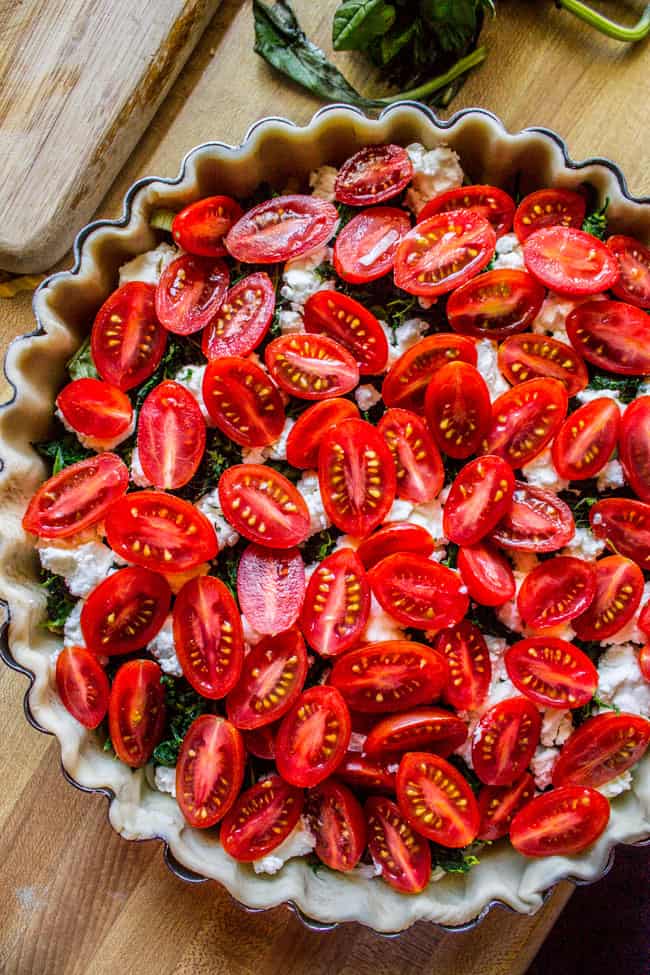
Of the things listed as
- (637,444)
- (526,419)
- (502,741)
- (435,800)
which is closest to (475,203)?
(526,419)

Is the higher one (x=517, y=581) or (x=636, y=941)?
(x=517, y=581)

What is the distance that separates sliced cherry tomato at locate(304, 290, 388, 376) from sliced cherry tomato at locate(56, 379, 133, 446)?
430mm

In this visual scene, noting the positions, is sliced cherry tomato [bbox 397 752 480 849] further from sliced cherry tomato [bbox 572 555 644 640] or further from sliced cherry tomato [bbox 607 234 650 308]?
sliced cherry tomato [bbox 607 234 650 308]

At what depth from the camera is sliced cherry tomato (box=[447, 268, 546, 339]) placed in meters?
1.92

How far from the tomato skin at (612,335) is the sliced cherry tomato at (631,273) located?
25 mm

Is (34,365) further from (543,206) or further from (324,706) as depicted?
(543,206)

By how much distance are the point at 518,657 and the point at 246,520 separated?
1.99 ft

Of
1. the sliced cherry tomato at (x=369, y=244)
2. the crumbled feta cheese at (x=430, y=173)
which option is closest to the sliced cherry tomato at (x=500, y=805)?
the sliced cherry tomato at (x=369, y=244)

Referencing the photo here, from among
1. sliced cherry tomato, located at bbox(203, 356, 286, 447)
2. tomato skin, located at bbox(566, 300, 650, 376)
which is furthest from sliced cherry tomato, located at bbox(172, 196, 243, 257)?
tomato skin, located at bbox(566, 300, 650, 376)

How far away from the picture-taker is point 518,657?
188 centimetres

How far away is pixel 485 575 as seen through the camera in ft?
6.10

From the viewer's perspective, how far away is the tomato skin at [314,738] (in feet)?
6.00

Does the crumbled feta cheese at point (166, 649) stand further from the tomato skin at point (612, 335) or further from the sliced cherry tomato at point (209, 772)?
the tomato skin at point (612, 335)

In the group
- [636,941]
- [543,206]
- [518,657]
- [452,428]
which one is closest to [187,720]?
[518,657]
